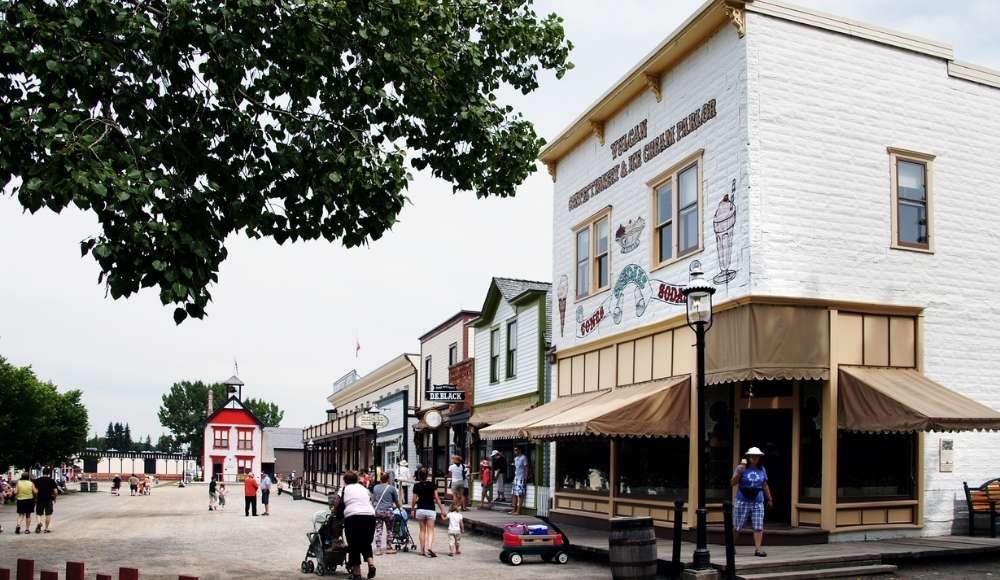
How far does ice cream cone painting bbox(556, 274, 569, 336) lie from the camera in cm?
2517

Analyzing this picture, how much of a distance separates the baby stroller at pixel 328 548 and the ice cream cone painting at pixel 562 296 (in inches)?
407

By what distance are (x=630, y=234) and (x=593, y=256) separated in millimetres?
2188

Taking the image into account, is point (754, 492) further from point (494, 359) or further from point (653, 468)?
point (494, 359)

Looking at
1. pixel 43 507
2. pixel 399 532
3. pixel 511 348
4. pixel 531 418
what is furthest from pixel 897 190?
pixel 43 507

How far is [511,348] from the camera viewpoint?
3047 centimetres

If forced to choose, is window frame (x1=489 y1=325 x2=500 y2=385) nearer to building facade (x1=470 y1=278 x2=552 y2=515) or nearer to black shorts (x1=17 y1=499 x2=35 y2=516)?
building facade (x1=470 y1=278 x2=552 y2=515)

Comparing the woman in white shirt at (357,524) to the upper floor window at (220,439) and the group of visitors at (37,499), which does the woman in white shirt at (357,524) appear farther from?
the upper floor window at (220,439)

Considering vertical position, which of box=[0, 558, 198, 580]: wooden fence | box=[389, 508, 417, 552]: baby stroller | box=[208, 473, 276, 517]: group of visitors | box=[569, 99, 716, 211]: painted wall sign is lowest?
box=[208, 473, 276, 517]: group of visitors

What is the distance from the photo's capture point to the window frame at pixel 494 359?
31.7m

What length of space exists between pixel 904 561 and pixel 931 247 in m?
5.57

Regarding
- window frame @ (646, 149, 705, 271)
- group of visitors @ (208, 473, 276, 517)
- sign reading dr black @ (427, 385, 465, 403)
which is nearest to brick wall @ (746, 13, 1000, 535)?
window frame @ (646, 149, 705, 271)

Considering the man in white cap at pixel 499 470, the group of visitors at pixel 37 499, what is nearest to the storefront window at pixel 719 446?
the man in white cap at pixel 499 470

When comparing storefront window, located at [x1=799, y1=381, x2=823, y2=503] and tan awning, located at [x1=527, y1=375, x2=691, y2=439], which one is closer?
storefront window, located at [x1=799, y1=381, x2=823, y2=503]

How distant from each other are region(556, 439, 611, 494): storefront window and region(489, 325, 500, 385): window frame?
674 centimetres
